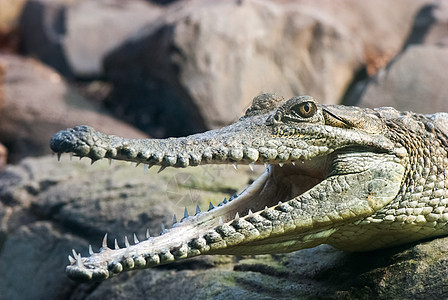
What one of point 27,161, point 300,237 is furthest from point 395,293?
point 27,161

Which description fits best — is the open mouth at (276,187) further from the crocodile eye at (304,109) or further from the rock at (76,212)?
the rock at (76,212)

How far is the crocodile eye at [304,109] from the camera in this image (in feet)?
8.44

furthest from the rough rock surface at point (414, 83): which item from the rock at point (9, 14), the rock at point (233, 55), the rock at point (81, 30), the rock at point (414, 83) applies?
the rock at point (9, 14)

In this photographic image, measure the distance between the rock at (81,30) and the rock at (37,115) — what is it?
1042mm

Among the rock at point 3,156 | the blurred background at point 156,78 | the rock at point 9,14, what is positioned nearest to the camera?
the blurred background at point 156,78

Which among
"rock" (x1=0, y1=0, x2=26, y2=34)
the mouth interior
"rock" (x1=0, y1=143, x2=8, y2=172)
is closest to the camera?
the mouth interior

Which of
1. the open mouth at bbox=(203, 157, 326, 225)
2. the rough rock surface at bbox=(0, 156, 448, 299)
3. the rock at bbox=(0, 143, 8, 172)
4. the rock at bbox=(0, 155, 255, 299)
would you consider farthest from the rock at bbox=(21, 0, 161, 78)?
the open mouth at bbox=(203, 157, 326, 225)

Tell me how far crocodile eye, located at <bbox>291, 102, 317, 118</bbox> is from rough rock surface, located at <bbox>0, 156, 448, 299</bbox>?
0.85 metres

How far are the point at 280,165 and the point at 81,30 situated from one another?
7695 millimetres

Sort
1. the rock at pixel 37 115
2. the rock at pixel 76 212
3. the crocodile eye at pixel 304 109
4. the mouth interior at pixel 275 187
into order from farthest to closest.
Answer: the rock at pixel 37 115
the rock at pixel 76 212
the mouth interior at pixel 275 187
the crocodile eye at pixel 304 109

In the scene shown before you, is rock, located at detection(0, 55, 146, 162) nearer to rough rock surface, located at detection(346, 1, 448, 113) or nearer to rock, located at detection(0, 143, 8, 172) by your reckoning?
rock, located at detection(0, 143, 8, 172)

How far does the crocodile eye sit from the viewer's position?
8.44ft

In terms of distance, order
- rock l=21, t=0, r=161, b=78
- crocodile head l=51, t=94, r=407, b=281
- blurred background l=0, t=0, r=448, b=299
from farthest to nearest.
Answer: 1. rock l=21, t=0, r=161, b=78
2. blurred background l=0, t=0, r=448, b=299
3. crocodile head l=51, t=94, r=407, b=281

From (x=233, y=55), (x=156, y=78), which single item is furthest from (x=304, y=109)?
(x=156, y=78)
